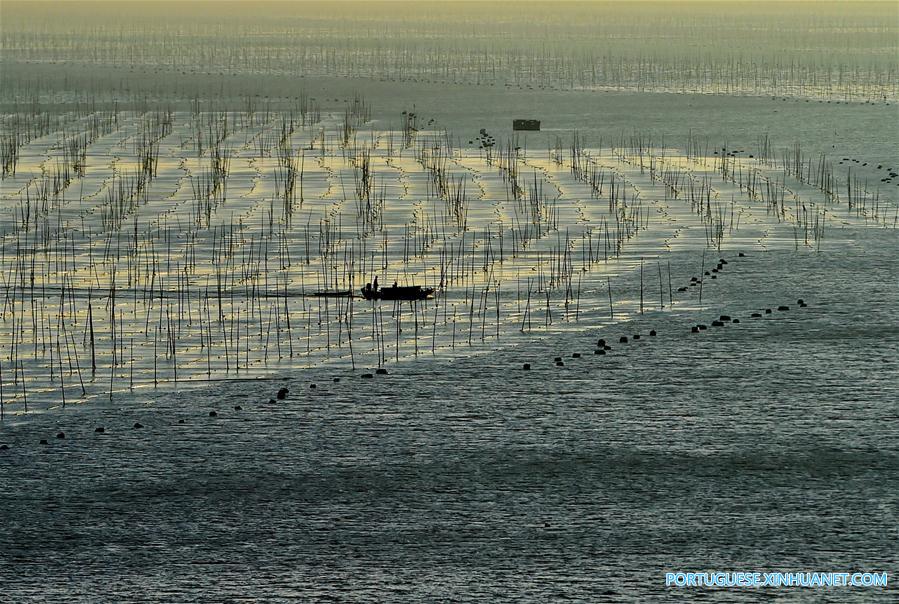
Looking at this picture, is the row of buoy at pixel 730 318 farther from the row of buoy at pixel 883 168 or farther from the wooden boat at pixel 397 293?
the row of buoy at pixel 883 168

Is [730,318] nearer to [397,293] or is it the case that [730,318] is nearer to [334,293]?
[397,293]

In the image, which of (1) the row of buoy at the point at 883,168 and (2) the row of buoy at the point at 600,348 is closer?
(2) the row of buoy at the point at 600,348

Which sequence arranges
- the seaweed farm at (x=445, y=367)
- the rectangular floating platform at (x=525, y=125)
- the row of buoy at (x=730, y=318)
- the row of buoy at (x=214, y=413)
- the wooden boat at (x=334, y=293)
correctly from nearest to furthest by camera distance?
the seaweed farm at (x=445, y=367) → the row of buoy at (x=214, y=413) → the row of buoy at (x=730, y=318) → the wooden boat at (x=334, y=293) → the rectangular floating platform at (x=525, y=125)

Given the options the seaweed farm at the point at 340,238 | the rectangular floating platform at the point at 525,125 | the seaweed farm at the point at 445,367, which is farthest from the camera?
the rectangular floating platform at the point at 525,125

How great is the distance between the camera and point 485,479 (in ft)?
40.4

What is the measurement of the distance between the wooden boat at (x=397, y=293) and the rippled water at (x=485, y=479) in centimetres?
219

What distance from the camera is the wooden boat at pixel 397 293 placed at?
1872 centimetres

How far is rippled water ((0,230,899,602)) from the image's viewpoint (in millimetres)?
10484

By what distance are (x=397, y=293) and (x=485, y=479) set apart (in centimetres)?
661

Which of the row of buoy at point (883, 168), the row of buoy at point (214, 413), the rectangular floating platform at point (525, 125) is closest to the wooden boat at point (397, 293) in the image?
the row of buoy at point (214, 413)

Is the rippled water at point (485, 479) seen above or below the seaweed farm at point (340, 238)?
below

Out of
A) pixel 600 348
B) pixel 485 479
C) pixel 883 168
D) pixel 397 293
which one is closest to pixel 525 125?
pixel 883 168

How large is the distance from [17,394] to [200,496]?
358 centimetres

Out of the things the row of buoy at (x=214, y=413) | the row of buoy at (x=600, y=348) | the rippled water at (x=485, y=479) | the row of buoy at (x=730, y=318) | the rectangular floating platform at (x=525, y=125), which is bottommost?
the rippled water at (x=485, y=479)
